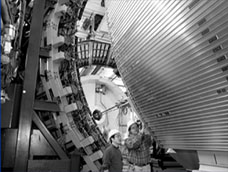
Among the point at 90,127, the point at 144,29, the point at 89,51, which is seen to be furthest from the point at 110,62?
the point at 144,29

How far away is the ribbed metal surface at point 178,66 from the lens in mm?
909

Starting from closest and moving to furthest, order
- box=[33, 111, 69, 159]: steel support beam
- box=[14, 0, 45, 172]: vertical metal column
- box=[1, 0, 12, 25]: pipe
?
box=[1, 0, 12, 25]: pipe → box=[14, 0, 45, 172]: vertical metal column → box=[33, 111, 69, 159]: steel support beam

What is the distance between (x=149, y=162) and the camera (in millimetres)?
2354

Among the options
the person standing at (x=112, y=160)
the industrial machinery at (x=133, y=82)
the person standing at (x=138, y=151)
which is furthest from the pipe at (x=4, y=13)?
the person standing at (x=138, y=151)

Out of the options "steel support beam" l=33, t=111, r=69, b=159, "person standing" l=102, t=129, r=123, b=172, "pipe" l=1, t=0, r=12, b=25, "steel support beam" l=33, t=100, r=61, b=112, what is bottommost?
"person standing" l=102, t=129, r=123, b=172

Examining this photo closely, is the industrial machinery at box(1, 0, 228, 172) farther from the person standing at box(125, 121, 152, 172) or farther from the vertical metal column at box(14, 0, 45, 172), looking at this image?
the person standing at box(125, 121, 152, 172)

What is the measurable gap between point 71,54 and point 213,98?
1801mm

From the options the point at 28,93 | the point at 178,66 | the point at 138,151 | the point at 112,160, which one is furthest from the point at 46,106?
the point at 178,66

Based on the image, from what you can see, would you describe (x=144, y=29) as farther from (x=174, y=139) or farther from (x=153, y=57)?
(x=174, y=139)

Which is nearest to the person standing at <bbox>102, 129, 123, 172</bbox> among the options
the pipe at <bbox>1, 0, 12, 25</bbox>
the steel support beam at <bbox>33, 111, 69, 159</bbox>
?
the steel support beam at <bbox>33, 111, 69, 159</bbox>

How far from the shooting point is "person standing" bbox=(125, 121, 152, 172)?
90.6 inches

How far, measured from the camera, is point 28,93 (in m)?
Answer: 1.71

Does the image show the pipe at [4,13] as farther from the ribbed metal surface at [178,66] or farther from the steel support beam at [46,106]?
the steel support beam at [46,106]

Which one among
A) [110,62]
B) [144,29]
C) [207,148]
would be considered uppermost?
[110,62]
